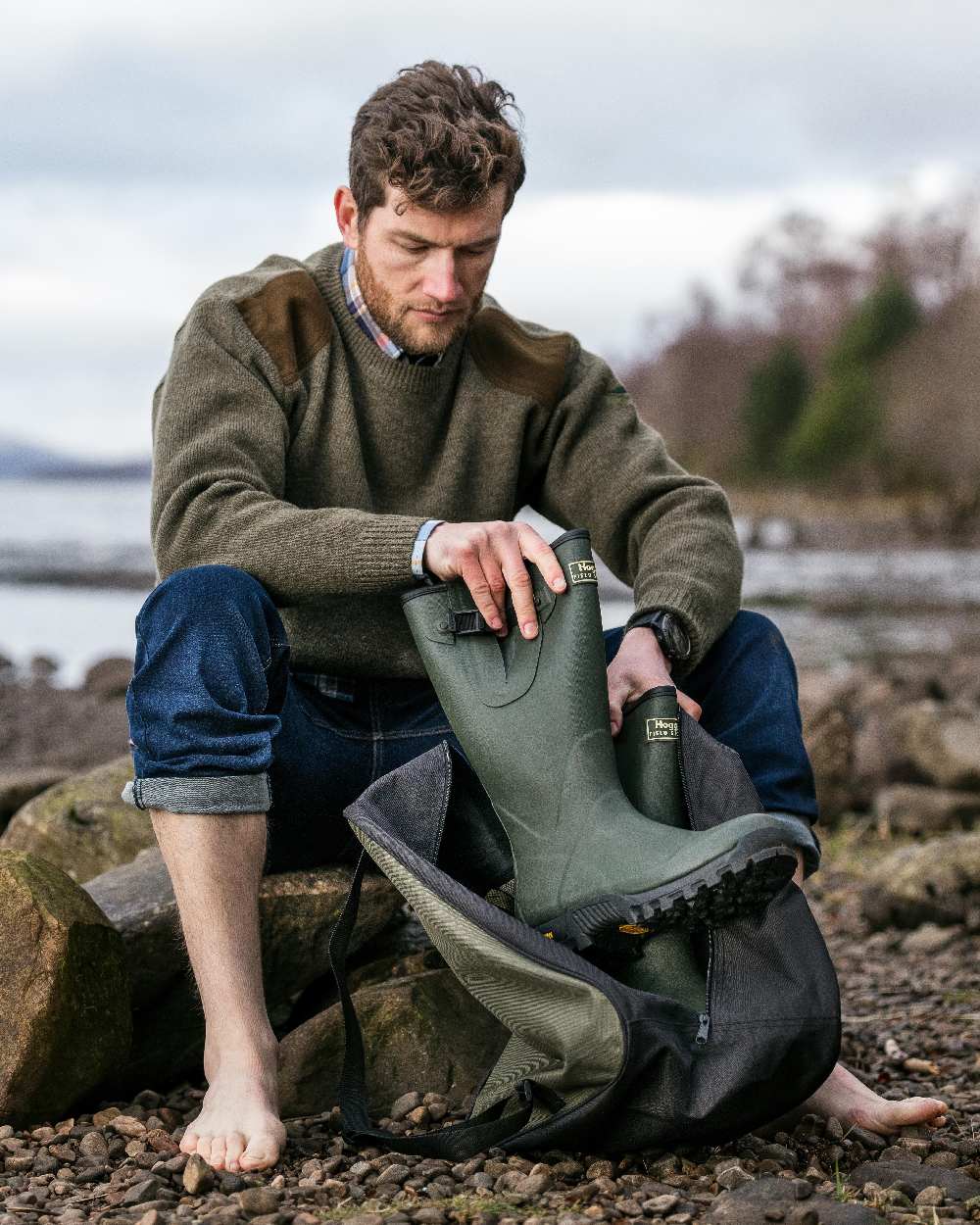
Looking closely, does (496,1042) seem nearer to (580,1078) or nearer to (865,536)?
(580,1078)

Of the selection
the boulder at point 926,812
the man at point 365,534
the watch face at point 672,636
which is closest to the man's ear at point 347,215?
the man at point 365,534

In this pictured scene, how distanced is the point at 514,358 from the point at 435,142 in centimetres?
→ 60

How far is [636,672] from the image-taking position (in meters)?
2.56

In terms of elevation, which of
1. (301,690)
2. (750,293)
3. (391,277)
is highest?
(750,293)

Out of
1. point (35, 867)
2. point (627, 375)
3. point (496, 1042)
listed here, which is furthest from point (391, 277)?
point (627, 375)

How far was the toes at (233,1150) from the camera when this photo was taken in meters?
2.19

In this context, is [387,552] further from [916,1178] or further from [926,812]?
[926,812]

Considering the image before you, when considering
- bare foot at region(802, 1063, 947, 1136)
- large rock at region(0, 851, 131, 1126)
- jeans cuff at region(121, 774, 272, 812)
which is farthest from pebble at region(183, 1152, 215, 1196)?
bare foot at region(802, 1063, 947, 1136)

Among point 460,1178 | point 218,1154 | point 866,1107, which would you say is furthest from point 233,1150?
point 866,1107

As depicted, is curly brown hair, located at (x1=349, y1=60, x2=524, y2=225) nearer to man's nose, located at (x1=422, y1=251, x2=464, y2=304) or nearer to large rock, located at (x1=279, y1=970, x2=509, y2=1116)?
man's nose, located at (x1=422, y1=251, x2=464, y2=304)

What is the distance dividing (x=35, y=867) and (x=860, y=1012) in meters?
1.91

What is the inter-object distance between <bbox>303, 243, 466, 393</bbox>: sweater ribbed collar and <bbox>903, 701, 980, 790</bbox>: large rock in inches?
130

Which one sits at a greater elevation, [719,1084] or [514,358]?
[514,358]

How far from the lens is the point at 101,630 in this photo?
14609 mm
